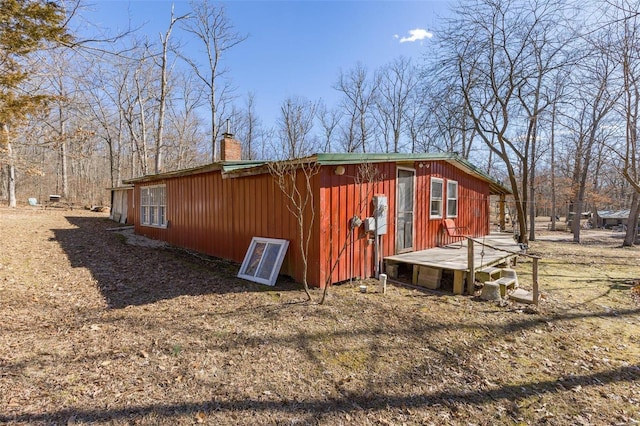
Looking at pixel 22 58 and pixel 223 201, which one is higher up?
pixel 22 58

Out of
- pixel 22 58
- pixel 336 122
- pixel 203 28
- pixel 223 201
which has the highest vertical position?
pixel 203 28

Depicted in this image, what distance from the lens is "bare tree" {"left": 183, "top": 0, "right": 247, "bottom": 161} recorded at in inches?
749

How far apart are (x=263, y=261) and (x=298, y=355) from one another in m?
3.01

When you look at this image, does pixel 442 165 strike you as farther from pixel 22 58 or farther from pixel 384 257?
pixel 22 58

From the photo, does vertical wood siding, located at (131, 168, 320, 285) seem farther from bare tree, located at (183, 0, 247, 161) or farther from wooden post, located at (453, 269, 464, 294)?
bare tree, located at (183, 0, 247, 161)

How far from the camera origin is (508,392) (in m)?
2.94

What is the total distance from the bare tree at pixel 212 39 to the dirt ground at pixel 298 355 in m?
15.5

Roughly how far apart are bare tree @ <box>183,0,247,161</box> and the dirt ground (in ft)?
50.8

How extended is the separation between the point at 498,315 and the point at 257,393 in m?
3.92

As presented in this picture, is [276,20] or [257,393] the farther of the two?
[276,20]

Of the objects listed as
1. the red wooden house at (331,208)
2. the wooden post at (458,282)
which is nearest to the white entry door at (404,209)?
the red wooden house at (331,208)

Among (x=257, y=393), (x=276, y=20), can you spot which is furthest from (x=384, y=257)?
(x=276, y=20)

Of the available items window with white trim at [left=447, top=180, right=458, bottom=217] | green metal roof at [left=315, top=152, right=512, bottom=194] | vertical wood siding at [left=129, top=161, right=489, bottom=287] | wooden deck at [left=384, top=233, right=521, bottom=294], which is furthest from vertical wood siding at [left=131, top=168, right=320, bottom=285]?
window with white trim at [left=447, top=180, right=458, bottom=217]

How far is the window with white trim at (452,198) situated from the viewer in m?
9.34
